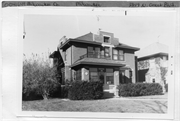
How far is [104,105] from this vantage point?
201 inches

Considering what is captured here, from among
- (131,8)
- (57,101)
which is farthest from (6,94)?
(131,8)

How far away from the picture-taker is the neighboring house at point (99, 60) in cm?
557

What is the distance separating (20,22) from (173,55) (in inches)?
200

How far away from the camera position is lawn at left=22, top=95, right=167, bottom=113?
4980 millimetres

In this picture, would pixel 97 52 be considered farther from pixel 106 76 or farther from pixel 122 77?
pixel 122 77

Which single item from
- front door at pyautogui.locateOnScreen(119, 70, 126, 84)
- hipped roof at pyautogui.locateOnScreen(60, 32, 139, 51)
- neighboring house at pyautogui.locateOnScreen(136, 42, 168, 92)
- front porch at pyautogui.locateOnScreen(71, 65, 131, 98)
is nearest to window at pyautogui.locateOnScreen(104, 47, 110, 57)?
hipped roof at pyautogui.locateOnScreen(60, 32, 139, 51)

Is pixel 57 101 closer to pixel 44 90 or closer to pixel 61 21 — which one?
pixel 44 90

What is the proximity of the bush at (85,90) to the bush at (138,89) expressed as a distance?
0.84 meters

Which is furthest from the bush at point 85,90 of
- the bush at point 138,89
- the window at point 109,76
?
the bush at point 138,89

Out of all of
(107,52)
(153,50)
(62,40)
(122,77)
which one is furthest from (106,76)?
(62,40)

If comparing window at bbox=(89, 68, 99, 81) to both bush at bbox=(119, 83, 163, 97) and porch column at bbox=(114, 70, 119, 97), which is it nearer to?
porch column at bbox=(114, 70, 119, 97)

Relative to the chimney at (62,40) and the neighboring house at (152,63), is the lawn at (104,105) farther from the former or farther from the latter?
the chimney at (62,40)

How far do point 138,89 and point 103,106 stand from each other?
1.54 m

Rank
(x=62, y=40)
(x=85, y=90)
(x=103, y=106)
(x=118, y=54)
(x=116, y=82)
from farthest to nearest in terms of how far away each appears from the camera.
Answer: (x=118, y=54) → (x=116, y=82) → (x=85, y=90) → (x=62, y=40) → (x=103, y=106)
